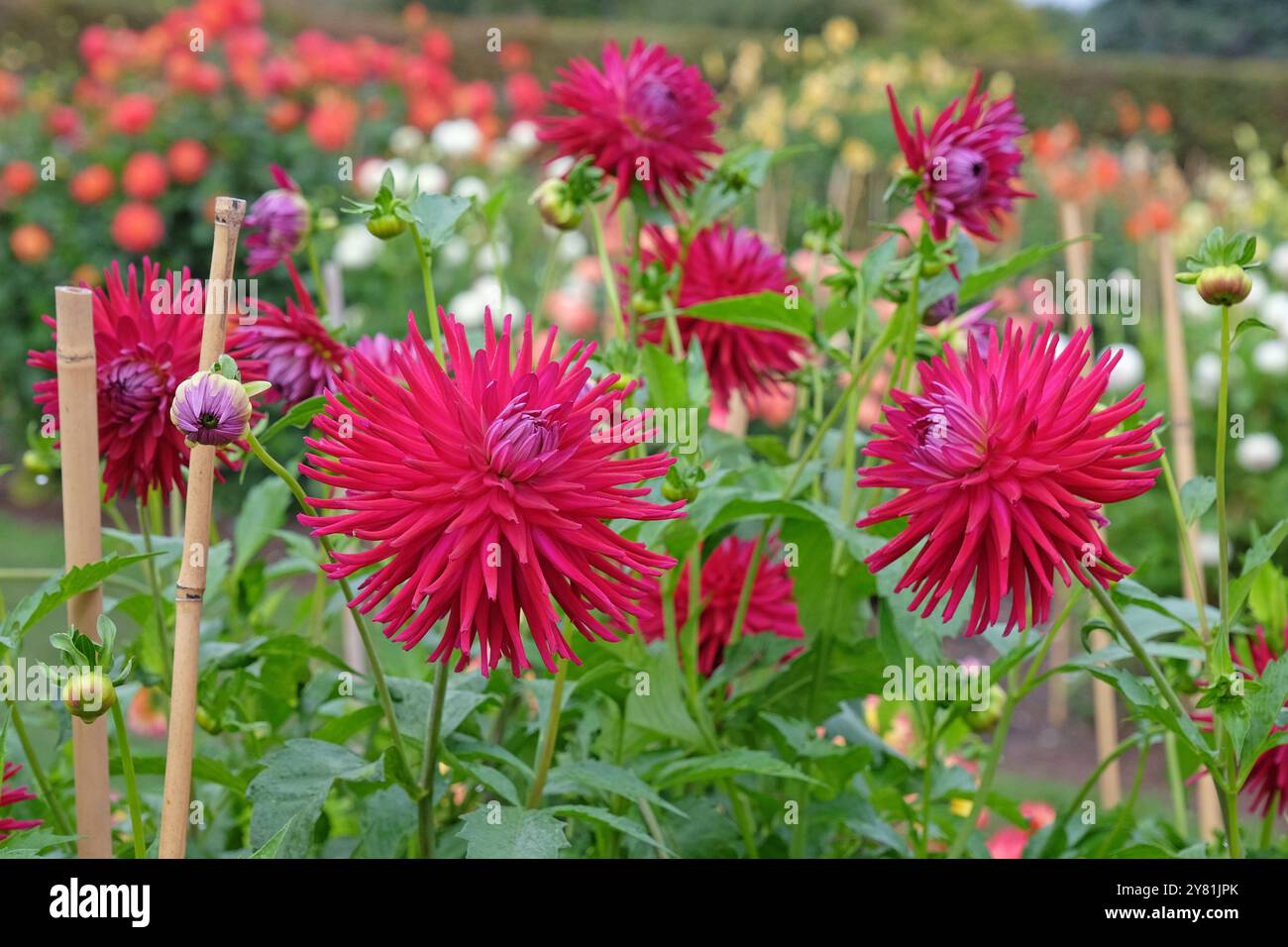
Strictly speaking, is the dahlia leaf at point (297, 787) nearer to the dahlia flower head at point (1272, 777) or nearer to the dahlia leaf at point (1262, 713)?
the dahlia leaf at point (1262, 713)

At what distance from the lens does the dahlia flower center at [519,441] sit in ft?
2.08

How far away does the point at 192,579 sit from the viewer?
69 cm

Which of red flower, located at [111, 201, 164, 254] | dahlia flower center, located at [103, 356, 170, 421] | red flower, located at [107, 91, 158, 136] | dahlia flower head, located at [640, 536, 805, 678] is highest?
red flower, located at [107, 91, 158, 136]

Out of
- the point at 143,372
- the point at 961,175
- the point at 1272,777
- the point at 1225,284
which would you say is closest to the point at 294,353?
the point at 143,372

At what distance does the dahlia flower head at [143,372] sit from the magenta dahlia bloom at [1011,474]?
0.38m

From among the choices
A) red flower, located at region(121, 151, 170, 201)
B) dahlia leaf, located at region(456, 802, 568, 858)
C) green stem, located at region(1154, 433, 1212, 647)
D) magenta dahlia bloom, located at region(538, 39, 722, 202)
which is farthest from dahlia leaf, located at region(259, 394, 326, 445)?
red flower, located at region(121, 151, 170, 201)

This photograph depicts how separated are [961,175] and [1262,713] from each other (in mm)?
385

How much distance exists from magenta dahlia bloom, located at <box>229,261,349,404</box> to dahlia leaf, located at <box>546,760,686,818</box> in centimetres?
29

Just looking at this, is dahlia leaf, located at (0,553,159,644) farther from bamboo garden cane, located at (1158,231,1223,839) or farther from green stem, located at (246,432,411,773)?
bamboo garden cane, located at (1158,231,1223,839)

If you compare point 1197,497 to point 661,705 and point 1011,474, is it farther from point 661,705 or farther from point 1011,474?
point 661,705

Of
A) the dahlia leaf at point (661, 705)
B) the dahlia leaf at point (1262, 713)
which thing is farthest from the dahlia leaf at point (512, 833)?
the dahlia leaf at point (1262, 713)

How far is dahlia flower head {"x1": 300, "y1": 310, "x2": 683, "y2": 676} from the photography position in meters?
0.64
